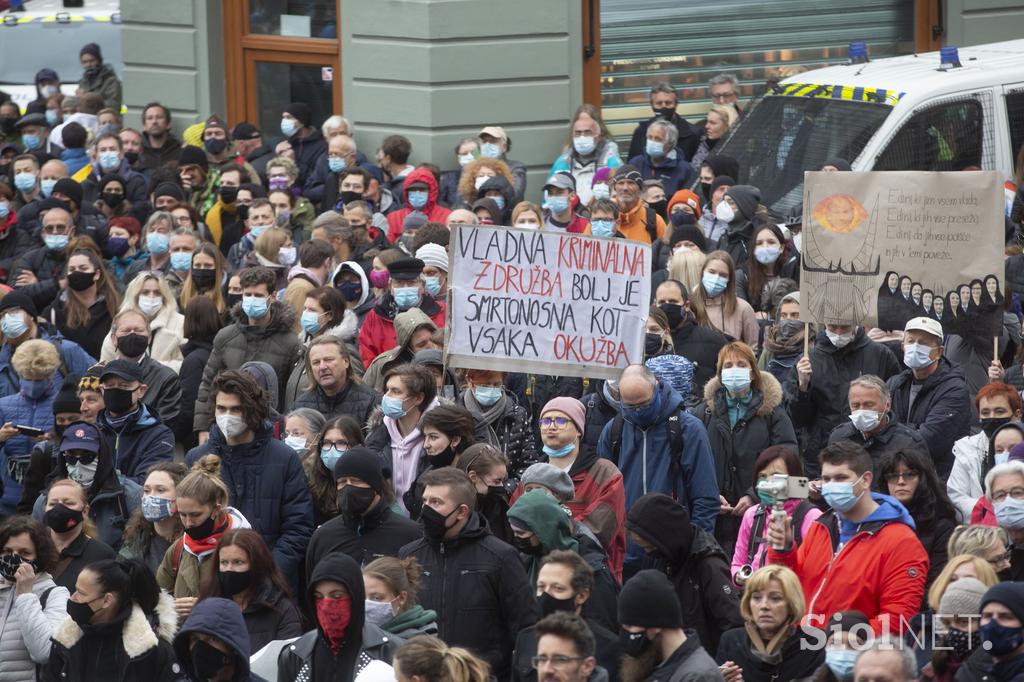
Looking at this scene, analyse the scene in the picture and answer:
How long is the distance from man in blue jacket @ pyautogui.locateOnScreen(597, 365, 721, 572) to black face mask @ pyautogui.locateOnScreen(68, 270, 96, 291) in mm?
5059

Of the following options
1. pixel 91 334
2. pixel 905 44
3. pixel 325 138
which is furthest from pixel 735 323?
pixel 905 44

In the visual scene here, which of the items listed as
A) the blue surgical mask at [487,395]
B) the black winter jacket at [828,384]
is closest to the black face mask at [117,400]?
the blue surgical mask at [487,395]

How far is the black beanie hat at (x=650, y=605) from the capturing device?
22.9 feet

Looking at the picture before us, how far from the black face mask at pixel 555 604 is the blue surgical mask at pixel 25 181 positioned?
10642 mm

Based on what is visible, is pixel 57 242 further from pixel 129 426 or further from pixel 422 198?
pixel 129 426

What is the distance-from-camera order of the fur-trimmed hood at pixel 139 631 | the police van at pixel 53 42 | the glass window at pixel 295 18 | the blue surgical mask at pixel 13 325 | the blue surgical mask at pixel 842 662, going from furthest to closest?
the police van at pixel 53 42, the glass window at pixel 295 18, the blue surgical mask at pixel 13 325, the fur-trimmed hood at pixel 139 631, the blue surgical mask at pixel 842 662

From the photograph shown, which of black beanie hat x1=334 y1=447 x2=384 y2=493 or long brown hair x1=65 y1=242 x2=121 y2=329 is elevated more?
long brown hair x1=65 y1=242 x2=121 y2=329

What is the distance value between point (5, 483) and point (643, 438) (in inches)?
155

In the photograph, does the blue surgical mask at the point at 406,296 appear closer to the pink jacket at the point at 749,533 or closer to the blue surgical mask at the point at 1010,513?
the pink jacket at the point at 749,533

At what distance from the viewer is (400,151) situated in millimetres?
16250

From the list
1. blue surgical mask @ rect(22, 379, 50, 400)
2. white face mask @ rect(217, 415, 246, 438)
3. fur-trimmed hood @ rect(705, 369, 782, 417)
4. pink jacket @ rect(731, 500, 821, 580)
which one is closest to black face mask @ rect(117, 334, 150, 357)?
blue surgical mask @ rect(22, 379, 50, 400)

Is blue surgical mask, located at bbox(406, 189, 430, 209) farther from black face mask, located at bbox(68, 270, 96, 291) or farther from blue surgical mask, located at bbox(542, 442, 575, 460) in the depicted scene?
blue surgical mask, located at bbox(542, 442, 575, 460)

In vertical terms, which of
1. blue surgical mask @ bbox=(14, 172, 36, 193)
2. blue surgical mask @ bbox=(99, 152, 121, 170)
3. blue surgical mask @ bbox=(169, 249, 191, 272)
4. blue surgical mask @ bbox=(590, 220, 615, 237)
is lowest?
blue surgical mask @ bbox=(169, 249, 191, 272)

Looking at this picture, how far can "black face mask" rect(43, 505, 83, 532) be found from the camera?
8.99 m
